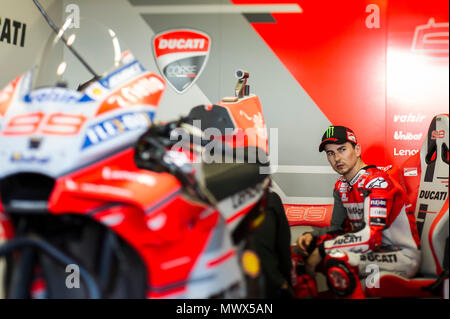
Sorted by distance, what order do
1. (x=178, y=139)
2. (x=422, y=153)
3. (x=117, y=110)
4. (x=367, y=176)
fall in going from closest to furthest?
(x=117, y=110) < (x=178, y=139) < (x=422, y=153) < (x=367, y=176)

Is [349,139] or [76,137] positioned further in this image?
[349,139]

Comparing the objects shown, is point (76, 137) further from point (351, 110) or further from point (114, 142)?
point (351, 110)

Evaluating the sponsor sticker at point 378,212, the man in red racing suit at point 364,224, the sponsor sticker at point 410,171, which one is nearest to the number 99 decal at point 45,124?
the man in red racing suit at point 364,224

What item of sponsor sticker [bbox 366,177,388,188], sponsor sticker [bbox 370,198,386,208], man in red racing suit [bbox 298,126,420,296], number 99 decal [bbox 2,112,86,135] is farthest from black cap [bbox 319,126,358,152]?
number 99 decal [bbox 2,112,86,135]

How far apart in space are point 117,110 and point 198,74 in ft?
3.42

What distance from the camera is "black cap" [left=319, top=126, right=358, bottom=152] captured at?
1.92 metres

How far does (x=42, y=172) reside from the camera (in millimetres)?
771

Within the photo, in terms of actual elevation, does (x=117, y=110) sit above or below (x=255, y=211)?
above

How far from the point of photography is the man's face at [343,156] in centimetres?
194

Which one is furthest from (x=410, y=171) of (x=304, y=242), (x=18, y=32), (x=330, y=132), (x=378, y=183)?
(x=18, y=32)

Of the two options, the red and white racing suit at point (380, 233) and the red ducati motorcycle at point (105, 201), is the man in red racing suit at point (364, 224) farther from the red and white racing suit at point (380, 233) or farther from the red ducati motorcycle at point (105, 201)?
the red ducati motorcycle at point (105, 201)

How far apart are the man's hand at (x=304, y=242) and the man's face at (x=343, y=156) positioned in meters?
0.41

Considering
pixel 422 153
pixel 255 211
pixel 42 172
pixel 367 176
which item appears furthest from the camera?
pixel 367 176

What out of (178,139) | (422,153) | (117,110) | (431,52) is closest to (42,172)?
(117,110)
